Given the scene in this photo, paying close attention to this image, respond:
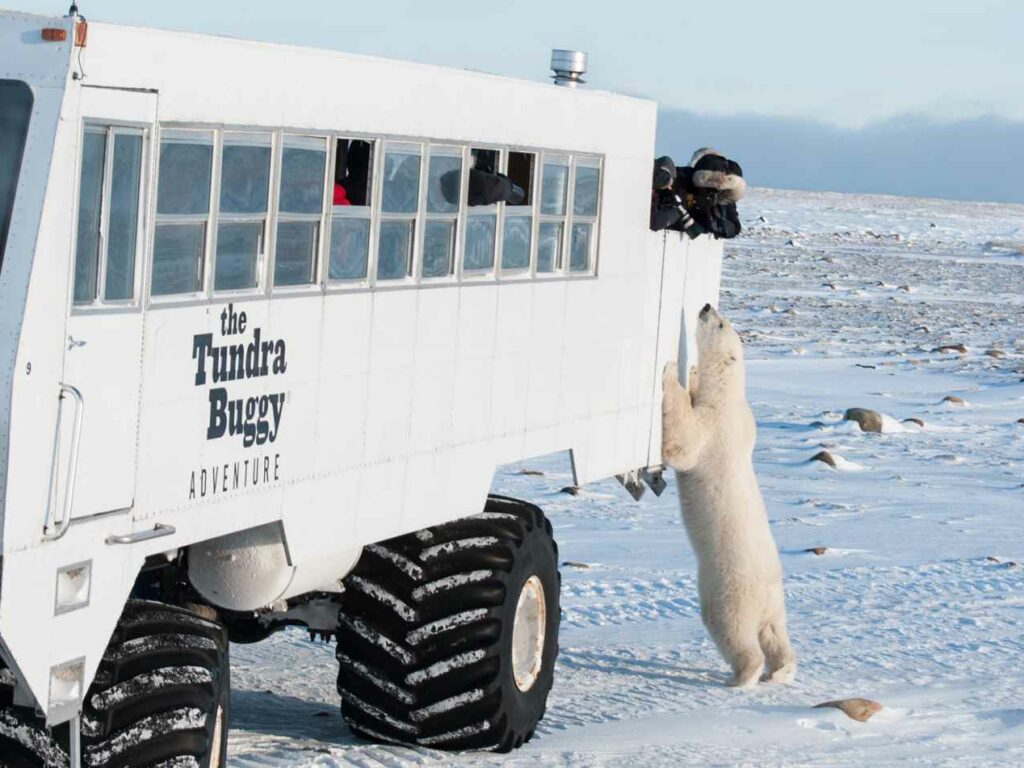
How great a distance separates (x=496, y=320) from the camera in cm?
733

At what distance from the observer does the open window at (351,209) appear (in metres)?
6.30

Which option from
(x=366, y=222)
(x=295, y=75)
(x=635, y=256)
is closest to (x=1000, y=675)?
(x=635, y=256)

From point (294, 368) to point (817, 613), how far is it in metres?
5.07

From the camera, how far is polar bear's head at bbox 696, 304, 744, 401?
9.41 metres

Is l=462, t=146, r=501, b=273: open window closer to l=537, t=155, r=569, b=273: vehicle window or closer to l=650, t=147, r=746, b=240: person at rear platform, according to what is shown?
l=537, t=155, r=569, b=273: vehicle window

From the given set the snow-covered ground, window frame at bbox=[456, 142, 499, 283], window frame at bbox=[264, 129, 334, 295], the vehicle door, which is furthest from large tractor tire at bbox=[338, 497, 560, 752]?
the vehicle door

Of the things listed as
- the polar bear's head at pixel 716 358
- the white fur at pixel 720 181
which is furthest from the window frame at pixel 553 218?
the polar bear's head at pixel 716 358

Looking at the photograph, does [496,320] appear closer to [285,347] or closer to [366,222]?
[366,222]

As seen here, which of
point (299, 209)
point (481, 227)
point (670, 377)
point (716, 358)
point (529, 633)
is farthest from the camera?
point (716, 358)

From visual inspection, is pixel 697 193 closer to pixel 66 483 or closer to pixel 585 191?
pixel 585 191

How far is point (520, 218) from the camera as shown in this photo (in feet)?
25.1

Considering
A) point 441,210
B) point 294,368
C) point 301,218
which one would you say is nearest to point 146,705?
point 294,368

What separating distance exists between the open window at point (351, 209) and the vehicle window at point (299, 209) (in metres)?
0.11

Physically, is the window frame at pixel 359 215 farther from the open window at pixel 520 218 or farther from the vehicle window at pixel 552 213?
the vehicle window at pixel 552 213
